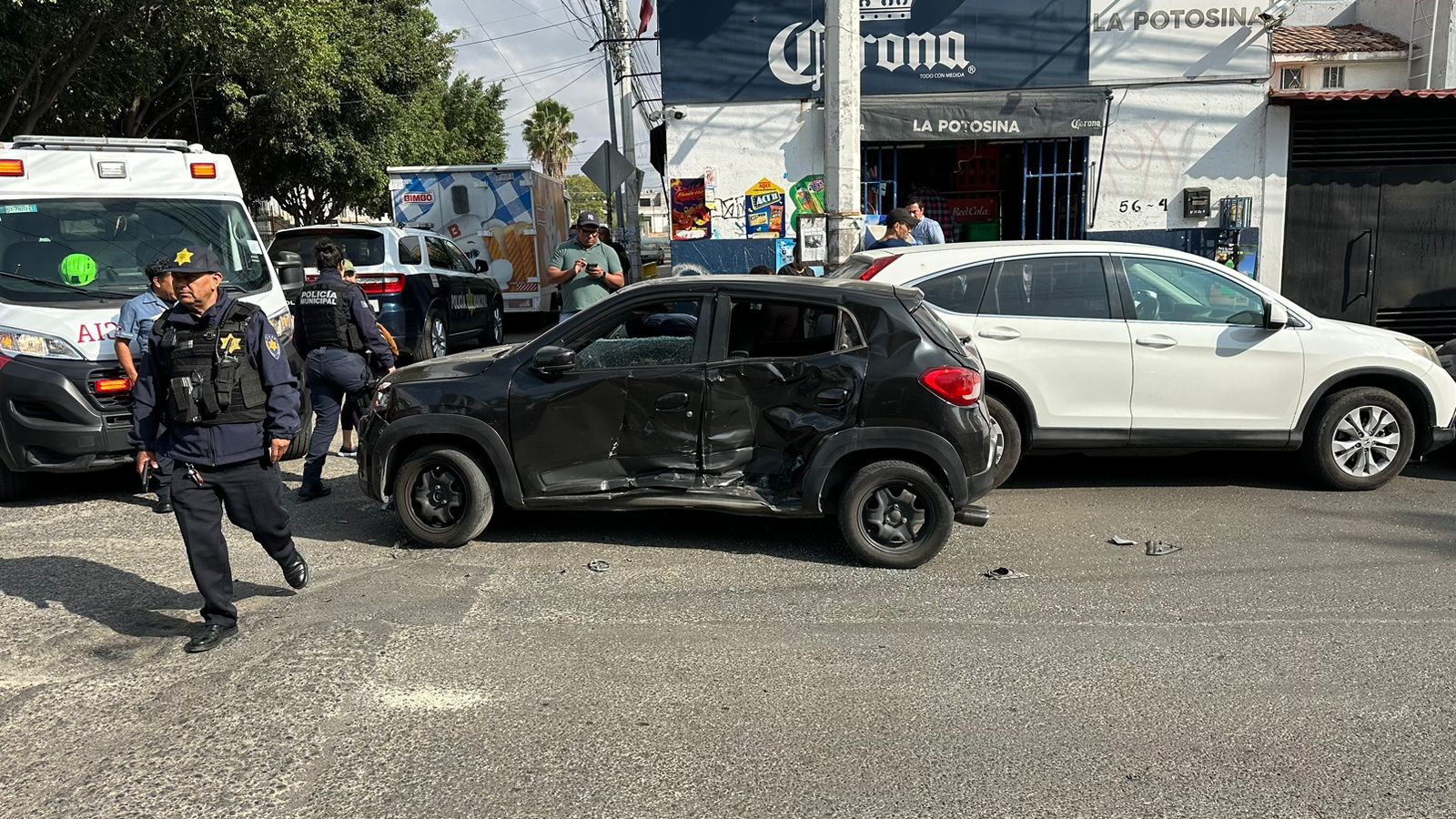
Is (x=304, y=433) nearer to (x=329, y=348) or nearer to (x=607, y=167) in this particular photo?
(x=329, y=348)

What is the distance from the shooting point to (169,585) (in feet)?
18.1

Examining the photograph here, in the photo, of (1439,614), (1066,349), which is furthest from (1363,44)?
(1439,614)

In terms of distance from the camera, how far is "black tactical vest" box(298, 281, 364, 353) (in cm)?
714

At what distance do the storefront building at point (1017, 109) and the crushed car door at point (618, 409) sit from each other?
7209 mm

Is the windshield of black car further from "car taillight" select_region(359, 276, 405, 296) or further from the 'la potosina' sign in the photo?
the 'la potosina' sign

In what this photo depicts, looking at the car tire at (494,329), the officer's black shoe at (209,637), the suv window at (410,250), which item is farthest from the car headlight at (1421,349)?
the car tire at (494,329)

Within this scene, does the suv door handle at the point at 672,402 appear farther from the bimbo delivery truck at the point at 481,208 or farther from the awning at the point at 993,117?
the bimbo delivery truck at the point at 481,208

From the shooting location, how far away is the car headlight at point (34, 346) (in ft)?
22.0

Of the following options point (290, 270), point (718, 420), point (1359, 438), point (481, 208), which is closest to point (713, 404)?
point (718, 420)

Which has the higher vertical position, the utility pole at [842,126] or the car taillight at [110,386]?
the utility pole at [842,126]

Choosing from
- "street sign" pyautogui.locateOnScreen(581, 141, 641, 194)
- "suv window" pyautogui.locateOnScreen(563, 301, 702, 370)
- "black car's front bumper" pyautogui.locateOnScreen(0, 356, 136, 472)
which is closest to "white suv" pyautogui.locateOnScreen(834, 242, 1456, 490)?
"suv window" pyautogui.locateOnScreen(563, 301, 702, 370)

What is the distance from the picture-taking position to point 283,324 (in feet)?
26.4

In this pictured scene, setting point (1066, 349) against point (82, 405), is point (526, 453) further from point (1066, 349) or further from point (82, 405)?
point (1066, 349)

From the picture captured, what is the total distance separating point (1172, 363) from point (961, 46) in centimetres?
763
